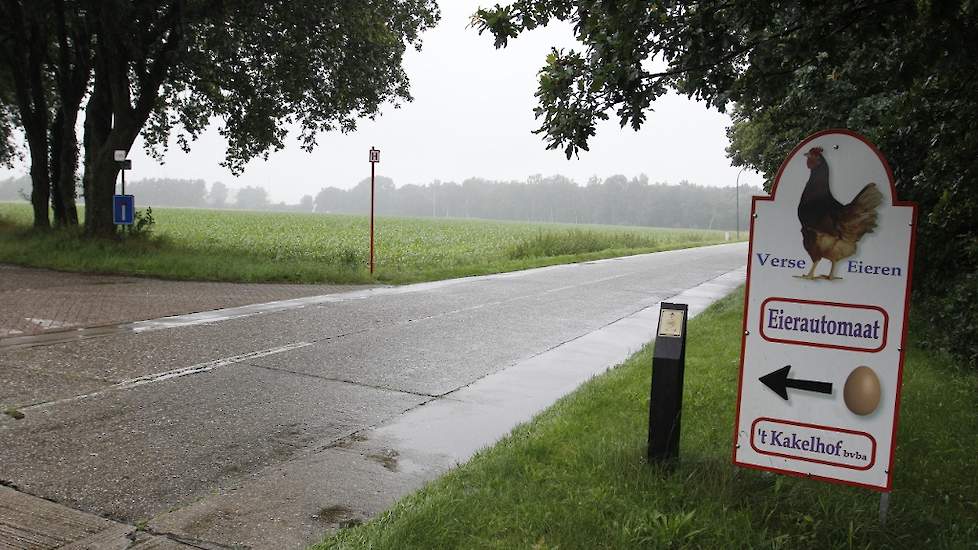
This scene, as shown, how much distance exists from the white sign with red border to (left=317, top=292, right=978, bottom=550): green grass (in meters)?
0.27

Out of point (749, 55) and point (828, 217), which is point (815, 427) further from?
point (749, 55)

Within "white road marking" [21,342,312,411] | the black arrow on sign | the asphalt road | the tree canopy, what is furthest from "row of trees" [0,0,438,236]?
the black arrow on sign

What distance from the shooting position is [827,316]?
364 centimetres

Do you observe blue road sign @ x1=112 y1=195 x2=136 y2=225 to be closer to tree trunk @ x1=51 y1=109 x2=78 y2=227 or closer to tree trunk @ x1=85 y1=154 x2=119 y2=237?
tree trunk @ x1=85 y1=154 x2=119 y2=237

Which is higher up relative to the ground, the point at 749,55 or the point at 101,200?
the point at 749,55

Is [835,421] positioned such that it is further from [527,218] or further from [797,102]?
[527,218]

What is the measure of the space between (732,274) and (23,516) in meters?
21.2

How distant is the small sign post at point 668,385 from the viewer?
4.11m

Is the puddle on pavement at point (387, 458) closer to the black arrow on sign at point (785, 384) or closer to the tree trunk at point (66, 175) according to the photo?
the black arrow on sign at point (785, 384)

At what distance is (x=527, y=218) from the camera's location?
589 ft

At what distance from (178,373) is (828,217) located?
19.4ft

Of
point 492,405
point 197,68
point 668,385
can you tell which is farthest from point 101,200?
point 668,385

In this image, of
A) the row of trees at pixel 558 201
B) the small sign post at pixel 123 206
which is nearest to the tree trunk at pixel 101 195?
the small sign post at pixel 123 206

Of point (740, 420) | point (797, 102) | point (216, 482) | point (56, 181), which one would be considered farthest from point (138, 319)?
point (56, 181)
